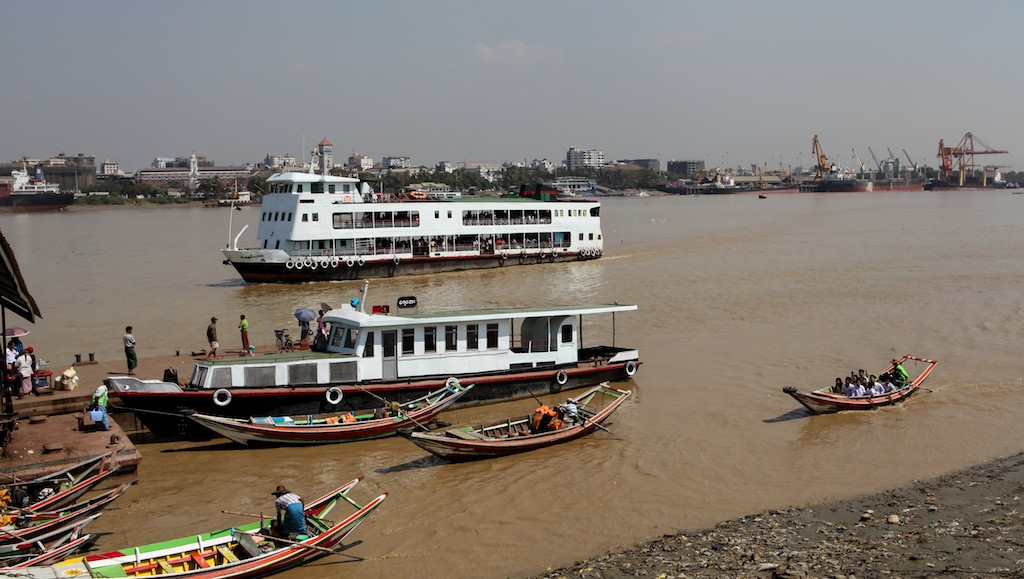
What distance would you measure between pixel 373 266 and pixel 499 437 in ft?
95.2

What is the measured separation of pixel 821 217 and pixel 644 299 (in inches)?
2675

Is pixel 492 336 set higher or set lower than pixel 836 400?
higher

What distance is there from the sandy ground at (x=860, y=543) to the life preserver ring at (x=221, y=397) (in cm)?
843

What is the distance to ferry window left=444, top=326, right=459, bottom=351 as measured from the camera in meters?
19.9

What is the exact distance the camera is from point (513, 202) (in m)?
50.2

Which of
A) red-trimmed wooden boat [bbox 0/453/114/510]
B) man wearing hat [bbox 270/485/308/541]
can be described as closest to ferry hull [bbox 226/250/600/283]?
red-trimmed wooden boat [bbox 0/453/114/510]

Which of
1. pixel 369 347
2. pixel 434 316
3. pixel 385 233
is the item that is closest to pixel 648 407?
pixel 434 316

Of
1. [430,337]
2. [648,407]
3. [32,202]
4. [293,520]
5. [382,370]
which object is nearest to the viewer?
[293,520]

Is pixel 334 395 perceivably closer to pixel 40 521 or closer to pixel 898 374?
pixel 40 521

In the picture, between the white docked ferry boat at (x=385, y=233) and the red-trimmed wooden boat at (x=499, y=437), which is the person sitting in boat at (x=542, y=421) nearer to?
the red-trimmed wooden boat at (x=499, y=437)

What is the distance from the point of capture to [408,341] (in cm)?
1944

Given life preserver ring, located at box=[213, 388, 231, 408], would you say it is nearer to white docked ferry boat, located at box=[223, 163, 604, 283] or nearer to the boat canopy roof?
the boat canopy roof

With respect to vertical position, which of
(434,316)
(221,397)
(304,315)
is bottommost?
(221,397)

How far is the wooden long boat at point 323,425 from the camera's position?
17.0 m
